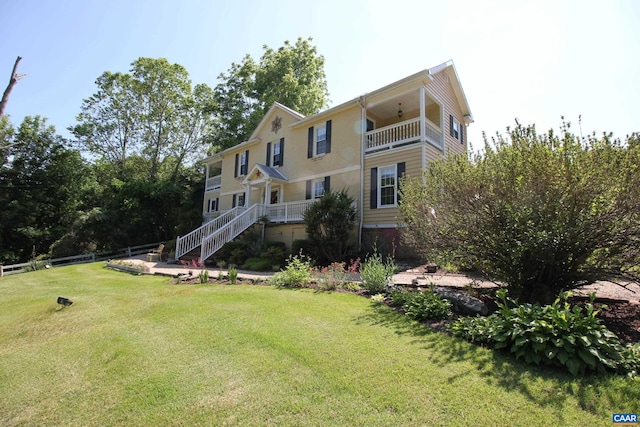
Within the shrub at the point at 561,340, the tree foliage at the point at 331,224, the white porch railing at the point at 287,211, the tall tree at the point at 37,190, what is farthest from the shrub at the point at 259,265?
the tall tree at the point at 37,190

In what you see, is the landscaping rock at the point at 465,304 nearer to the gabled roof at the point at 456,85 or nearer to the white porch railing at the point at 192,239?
the gabled roof at the point at 456,85

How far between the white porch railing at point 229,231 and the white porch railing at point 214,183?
883 cm

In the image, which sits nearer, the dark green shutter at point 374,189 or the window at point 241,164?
the dark green shutter at point 374,189

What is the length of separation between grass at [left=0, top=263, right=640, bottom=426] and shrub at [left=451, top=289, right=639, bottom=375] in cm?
16

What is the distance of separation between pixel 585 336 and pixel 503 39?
22.1 ft

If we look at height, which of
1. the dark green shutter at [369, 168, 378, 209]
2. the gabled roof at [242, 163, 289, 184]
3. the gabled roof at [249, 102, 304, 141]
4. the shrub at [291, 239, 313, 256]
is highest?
the gabled roof at [249, 102, 304, 141]

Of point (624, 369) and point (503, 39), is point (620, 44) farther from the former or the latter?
point (624, 369)

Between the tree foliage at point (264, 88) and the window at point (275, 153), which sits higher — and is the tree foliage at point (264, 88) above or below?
above

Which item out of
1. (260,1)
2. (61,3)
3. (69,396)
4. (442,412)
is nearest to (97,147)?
(61,3)

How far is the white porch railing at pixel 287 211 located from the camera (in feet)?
48.7

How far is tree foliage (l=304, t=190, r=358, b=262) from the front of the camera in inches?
465

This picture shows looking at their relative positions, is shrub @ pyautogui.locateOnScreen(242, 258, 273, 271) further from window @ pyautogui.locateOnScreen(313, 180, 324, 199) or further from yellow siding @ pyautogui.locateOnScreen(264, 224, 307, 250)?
window @ pyautogui.locateOnScreen(313, 180, 324, 199)

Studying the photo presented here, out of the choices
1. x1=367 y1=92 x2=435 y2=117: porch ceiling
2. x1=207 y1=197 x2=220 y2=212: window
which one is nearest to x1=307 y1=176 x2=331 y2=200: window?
x1=367 y1=92 x2=435 y2=117: porch ceiling

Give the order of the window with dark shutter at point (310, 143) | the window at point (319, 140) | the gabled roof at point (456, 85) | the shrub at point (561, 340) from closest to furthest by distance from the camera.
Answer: the shrub at point (561, 340) → the gabled roof at point (456, 85) → the window at point (319, 140) → the window with dark shutter at point (310, 143)
